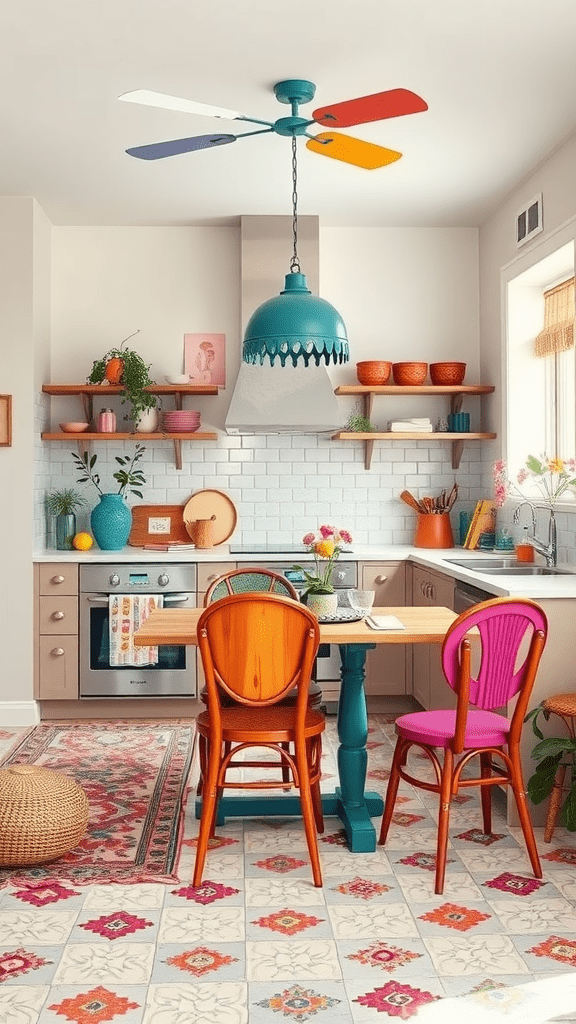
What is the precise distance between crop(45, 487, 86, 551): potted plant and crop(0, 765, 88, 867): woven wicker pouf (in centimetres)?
256

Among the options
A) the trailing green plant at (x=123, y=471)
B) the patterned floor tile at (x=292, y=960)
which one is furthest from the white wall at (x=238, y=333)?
the patterned floor tile at (x=292, y=960)

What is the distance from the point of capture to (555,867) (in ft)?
11.2

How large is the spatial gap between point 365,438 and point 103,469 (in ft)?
5.21

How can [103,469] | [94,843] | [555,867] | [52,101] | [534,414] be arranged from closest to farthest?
[555,867], [94,843], [52,101], [534,414], [103,469]

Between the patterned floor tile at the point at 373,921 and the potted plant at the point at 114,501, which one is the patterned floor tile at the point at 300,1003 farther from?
the potted plant at the point at 114,501

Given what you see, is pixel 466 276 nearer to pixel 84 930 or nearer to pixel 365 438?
pixel 365 438

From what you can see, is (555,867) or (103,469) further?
(103,469)

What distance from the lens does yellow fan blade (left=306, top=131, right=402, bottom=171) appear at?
3.22 metres

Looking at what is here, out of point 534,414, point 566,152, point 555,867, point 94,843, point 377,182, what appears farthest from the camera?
point 534,414

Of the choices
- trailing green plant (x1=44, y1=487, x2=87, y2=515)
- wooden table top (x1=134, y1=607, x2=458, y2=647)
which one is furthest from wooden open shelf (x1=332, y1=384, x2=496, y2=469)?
wooden table top (x1=134, y1=607, x2=458, y2=647)

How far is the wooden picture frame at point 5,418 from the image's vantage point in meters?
5.60

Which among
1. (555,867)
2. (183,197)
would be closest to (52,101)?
(183,197)

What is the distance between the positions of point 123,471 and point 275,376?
1128 mm

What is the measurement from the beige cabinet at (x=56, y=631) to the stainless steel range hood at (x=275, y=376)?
1.26 metres
